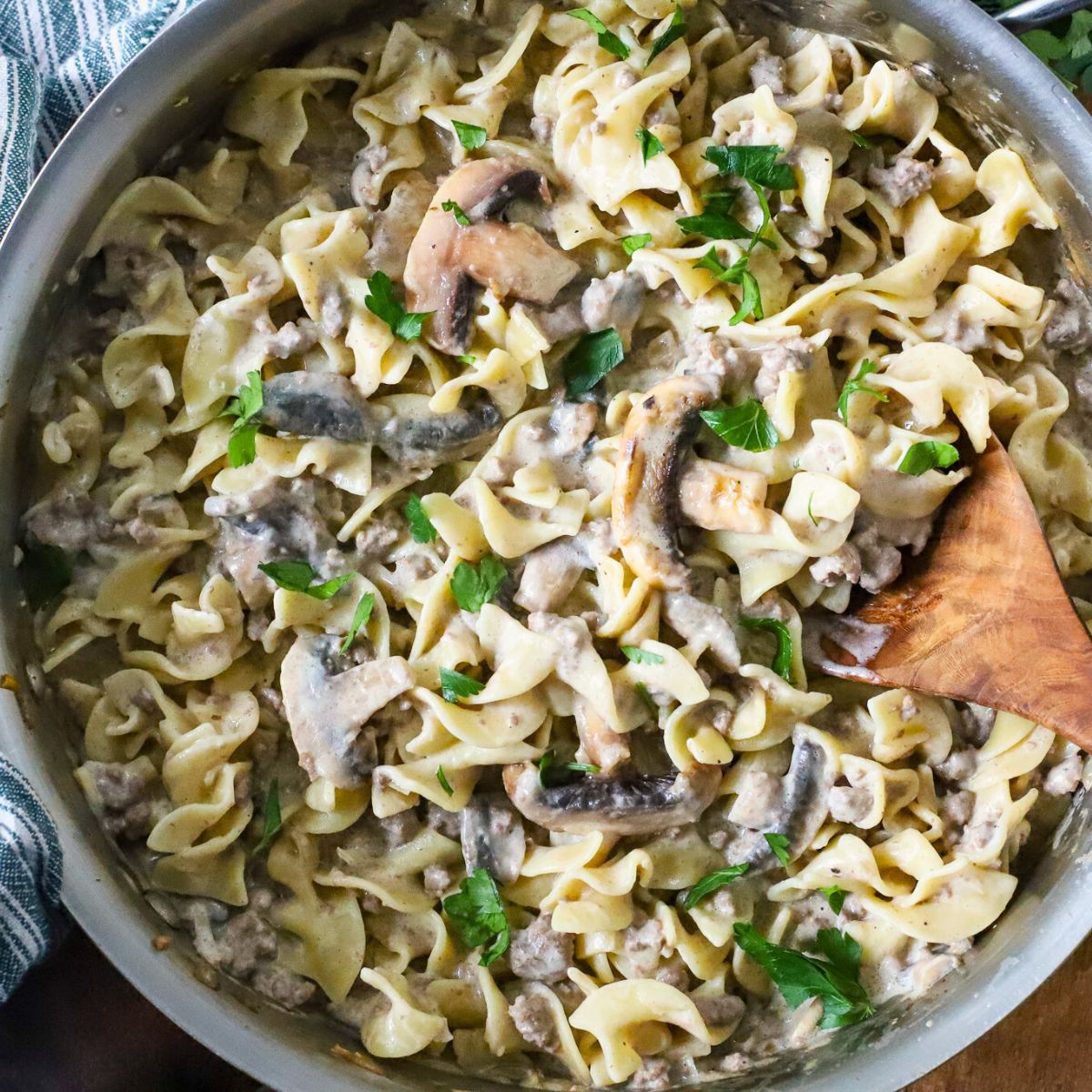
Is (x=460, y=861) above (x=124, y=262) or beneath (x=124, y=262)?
beneath

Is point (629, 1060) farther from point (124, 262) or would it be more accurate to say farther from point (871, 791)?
point (124, 262)

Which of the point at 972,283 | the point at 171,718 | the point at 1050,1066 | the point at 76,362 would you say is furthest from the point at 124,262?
the point at 1050,1066

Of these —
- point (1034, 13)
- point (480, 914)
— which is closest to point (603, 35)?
point (1034, 13)

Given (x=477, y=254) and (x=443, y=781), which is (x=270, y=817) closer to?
(x=443, y=781)

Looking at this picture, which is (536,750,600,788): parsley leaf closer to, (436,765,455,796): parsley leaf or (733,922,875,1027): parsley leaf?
(436,765,455,796): parsley leaf

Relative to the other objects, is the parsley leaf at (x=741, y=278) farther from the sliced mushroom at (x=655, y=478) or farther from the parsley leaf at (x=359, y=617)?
the parsley leaf at (x=359, y=617)
